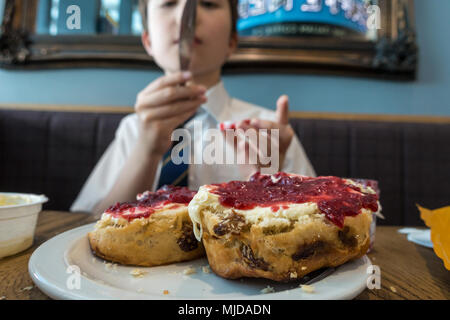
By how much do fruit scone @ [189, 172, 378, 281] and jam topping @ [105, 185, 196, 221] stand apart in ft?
0.30

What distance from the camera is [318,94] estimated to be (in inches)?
58.5

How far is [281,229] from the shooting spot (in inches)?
13.4

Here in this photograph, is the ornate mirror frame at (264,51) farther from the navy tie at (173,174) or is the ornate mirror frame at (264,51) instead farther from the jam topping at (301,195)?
the jam topping at (301,195)

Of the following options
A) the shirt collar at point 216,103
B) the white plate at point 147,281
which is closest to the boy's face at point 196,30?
the shirt collar at point 216,103

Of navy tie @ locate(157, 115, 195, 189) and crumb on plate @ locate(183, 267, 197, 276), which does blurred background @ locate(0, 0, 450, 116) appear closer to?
navy tie @ locate(157, 115, 195, 189)

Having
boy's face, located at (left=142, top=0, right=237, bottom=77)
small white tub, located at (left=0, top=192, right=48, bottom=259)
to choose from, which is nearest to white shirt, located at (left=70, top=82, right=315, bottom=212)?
boy's face, located at (left=142, top=0, right=237, bottom=77)

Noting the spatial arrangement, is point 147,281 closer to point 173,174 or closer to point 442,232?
point 442,232

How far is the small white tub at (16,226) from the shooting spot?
1.37 ft

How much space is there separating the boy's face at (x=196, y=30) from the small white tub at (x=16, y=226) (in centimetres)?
66

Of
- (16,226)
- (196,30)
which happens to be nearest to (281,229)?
(16,226)

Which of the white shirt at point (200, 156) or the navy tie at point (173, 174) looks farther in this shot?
the white shirt at point (200, 156)

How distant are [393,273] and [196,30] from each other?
0.87m
